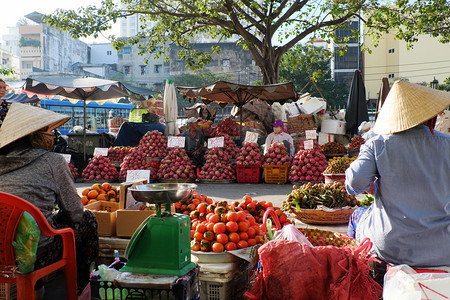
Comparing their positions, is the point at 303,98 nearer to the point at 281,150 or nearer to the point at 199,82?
the point at 281,150

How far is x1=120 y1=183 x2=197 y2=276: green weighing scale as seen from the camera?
2.26m

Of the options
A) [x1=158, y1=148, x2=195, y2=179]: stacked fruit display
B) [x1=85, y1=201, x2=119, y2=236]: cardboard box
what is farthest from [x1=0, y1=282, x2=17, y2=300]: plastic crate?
[x1=158, y1=148, x2=195, y2=179]: stacked fruit display

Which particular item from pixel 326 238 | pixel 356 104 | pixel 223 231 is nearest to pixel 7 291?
pixel 223 231

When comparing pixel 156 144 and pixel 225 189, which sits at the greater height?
pixel 156 144

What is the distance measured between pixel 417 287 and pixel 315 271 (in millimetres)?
1039

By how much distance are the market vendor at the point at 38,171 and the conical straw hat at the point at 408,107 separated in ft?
7.42

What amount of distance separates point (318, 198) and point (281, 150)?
16.0 ft

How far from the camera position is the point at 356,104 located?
1340 cm

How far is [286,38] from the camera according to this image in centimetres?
1505

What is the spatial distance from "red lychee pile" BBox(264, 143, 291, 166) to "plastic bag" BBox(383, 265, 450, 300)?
7693 mm

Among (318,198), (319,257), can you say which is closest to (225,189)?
(318,198)

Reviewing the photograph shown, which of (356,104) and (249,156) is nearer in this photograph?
(249,156)

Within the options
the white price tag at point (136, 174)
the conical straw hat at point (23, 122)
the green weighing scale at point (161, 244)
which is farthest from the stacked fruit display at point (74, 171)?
the green weighing scale at point (161, 244)

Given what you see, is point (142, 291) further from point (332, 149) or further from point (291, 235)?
point (332, 149)
